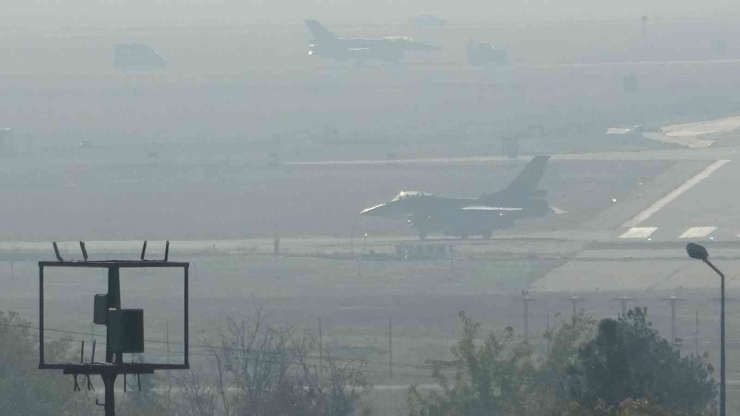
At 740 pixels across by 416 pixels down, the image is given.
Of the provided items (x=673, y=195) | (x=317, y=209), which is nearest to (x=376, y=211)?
(x=317, y=209)

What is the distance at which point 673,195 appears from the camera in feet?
384

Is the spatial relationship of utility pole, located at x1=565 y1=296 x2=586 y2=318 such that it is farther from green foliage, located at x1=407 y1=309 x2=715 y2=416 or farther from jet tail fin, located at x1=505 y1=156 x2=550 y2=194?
jet tail fin, located at x1=505 y1=156 x2=550 y2=194

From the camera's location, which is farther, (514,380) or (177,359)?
(177,359)

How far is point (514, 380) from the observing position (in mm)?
46500

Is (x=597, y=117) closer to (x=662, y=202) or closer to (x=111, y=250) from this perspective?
(x=662, y=202)

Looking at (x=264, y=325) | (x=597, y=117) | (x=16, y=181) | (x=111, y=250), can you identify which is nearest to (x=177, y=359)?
(x=264, y=325)

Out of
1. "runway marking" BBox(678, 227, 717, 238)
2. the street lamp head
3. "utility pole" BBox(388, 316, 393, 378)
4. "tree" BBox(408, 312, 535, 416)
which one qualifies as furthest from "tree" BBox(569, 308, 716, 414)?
"runway marking" BBox(678, 227, 717, 238)

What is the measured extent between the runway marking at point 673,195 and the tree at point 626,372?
63.4 metres

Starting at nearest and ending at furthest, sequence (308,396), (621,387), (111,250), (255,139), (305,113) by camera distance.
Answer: (621,387) → (308,396) → (111,250) → (255,139) → (305,113)

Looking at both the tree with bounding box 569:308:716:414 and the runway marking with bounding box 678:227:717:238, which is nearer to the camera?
the tree with bounding box 569:308:716:414

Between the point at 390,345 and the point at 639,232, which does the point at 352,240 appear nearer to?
the point at 639,232

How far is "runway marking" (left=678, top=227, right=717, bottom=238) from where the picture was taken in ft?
323

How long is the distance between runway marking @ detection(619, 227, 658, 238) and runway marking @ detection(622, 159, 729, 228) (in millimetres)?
1260

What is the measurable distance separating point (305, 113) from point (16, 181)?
2625 inches
